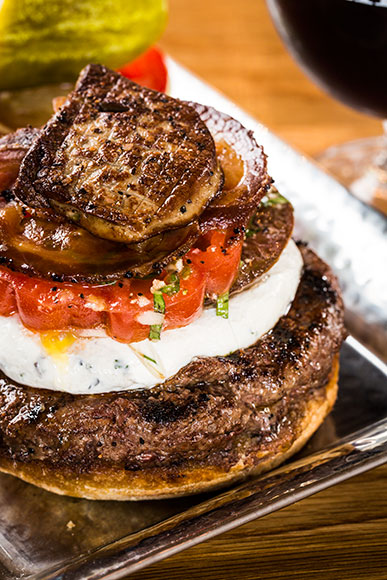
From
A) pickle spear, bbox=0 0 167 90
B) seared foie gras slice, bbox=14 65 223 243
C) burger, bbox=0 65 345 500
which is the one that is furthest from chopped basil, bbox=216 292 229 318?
pickle spear, bbox=0 0 167 90

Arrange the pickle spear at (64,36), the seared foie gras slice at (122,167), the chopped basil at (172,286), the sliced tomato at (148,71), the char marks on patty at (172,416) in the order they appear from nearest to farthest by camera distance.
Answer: the seared foie gras slice at (122,167) < the chopped basil at (172,286) < the char marks on patty at (172,416) < the pickle spear at (64,36) < the sliced tomato at (148,71)

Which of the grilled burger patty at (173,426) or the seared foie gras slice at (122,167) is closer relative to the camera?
the seared foie gras slice at (122,167)

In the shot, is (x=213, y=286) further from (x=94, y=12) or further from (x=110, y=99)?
(x=94, y=12)

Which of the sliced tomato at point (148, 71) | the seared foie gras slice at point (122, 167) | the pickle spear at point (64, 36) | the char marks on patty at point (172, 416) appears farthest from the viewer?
the sliced tomato at point (148, 71)

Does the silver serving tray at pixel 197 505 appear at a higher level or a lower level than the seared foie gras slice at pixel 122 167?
lower

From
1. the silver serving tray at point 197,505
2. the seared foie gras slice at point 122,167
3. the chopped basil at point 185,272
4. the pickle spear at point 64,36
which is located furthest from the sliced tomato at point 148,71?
the chopped basil at point 185,272

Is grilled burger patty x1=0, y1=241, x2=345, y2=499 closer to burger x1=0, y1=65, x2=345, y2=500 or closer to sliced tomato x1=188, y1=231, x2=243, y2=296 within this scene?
burger x1=0, y1=65, x2=345, y2=500

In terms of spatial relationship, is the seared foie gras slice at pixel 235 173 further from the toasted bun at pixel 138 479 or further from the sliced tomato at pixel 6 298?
the toasted bun at pixel 138 479
